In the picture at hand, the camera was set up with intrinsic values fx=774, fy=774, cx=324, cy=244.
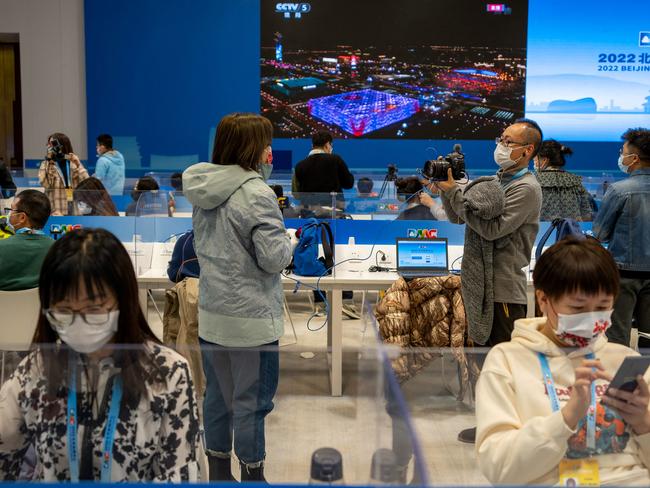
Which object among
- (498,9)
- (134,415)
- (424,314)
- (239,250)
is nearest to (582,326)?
(134,415)

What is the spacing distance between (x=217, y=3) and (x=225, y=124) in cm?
887

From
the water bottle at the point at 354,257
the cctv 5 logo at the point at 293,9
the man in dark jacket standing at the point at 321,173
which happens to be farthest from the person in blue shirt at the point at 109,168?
the cctv 5 logo at the point at 293,9

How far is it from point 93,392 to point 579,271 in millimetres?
1032

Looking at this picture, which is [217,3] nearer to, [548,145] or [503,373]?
→ [548,145]

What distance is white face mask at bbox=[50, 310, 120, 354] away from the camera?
4.91ft

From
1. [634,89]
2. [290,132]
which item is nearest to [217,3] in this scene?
[290,132]

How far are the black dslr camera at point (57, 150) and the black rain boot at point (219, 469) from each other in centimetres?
480

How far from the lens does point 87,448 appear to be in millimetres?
1469

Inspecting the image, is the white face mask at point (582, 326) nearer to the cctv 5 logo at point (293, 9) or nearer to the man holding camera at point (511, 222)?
the man holding camera at point (511, 222)

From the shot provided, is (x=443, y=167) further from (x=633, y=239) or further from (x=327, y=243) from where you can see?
(x=327, y=243)

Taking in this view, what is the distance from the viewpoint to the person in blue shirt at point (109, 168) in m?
7.41

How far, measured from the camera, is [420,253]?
4434 mm

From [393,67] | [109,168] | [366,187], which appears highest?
[393,67]

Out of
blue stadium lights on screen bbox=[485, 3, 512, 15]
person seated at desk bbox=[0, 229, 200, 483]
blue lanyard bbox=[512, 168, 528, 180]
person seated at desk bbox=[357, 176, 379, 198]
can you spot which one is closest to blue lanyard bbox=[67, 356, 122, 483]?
person seated at desk bbox=[0, 229, 200, 483]
